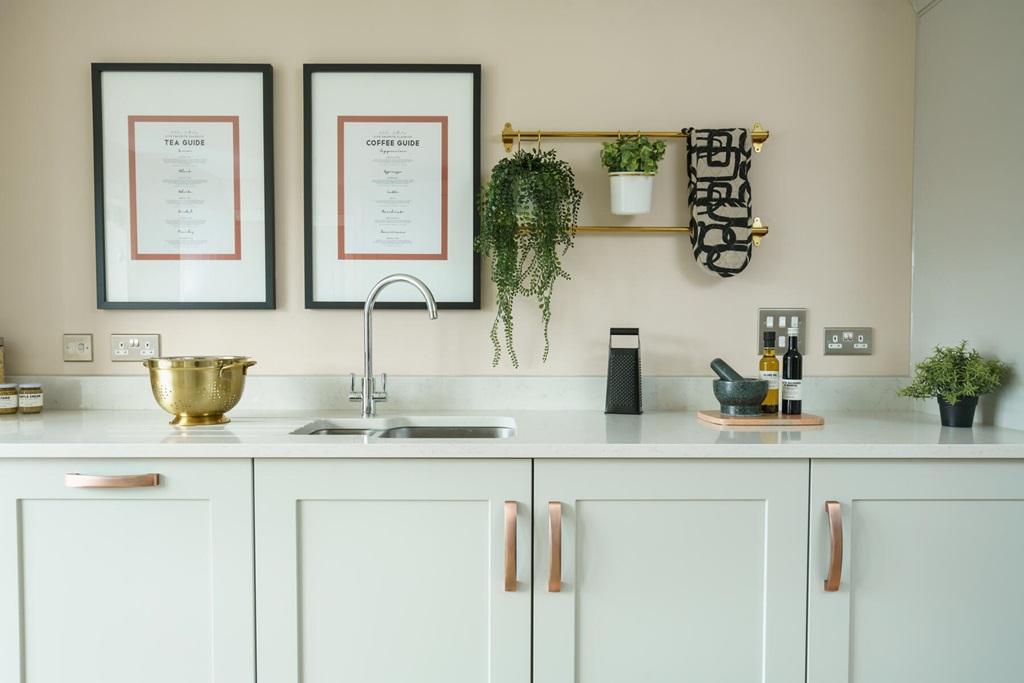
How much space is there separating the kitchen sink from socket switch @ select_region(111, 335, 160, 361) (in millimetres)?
629

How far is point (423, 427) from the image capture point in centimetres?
218

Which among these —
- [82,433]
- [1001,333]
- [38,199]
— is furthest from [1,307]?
[1001,333]

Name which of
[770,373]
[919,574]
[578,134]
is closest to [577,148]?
[578,134]

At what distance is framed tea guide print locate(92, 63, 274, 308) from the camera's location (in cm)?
226

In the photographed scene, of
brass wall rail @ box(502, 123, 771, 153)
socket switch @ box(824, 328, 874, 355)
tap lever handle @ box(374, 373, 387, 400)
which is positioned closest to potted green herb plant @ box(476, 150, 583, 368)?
brass wall rail @ box(502, 123, 771, 153)

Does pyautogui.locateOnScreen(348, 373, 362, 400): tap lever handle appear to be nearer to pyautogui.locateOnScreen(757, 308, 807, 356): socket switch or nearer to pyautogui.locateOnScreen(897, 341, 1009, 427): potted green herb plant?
pyautogui.locateOnScreen(757, 308, 807, 356): socket switch

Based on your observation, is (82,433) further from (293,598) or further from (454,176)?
(454,176)

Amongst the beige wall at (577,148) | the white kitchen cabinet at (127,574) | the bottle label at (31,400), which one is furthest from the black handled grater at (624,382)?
the bottle label at (31,400)

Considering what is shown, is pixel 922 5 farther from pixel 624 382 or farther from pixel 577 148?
pixel 624 382

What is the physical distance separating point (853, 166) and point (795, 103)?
0.26 m

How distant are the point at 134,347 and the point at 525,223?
4.07ft

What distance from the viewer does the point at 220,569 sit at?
169cm

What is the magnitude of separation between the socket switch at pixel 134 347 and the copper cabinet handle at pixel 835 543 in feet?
6.27

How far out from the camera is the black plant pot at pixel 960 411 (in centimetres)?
193
